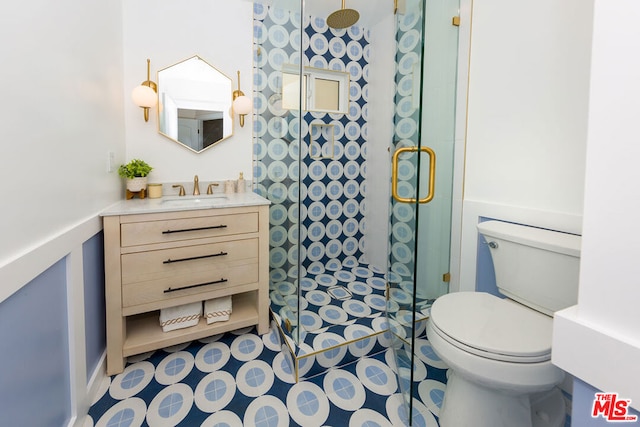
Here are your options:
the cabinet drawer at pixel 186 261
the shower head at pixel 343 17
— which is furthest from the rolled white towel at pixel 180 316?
the shower head at pixel 343 17

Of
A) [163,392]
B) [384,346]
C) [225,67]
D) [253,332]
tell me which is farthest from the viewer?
[225,67]

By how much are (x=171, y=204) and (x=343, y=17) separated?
1702 mm

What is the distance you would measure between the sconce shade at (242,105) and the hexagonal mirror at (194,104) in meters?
0.07

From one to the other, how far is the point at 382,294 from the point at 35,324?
198cm

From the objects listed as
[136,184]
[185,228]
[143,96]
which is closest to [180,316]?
[185,228]

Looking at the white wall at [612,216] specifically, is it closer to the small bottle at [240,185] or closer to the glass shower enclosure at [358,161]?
the glass shower enclosure at [358,161]

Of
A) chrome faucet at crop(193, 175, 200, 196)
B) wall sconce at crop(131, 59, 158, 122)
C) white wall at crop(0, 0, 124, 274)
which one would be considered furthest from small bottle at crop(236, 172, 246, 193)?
white wall at crop(0, 0, 124, 274)

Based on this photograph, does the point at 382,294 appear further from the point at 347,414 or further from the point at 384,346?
the point at 347,414

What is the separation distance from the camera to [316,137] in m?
2.80

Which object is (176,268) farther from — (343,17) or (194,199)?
(343,17)

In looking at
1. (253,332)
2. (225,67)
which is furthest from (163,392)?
(225,67)

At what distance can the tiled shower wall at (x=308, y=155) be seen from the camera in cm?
190

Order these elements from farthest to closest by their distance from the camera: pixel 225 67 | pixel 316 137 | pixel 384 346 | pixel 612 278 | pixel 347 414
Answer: pixel 316 137
pixel 225 67
pixel 384 346
pixel 347 414
pixel 612 278

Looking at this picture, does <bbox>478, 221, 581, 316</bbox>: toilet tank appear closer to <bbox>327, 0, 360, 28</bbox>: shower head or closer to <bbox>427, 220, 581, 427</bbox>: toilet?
<bbox>427, 220, 581, 427</bbox>: toilet
